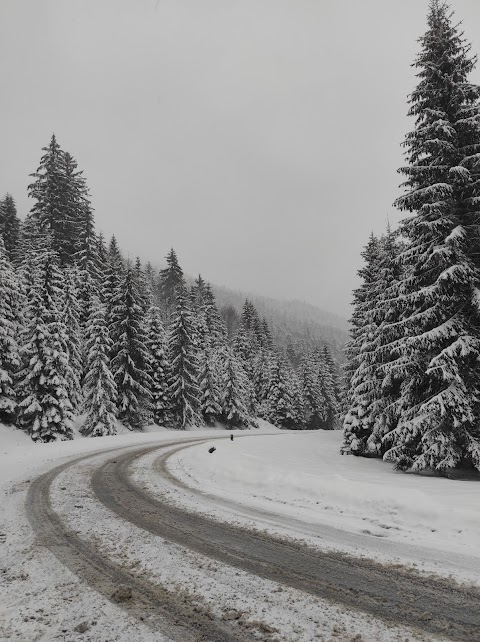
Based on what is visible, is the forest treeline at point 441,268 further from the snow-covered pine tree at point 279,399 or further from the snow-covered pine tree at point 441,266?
the snow-covered pine tree at point 279,399

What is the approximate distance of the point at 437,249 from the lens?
12.2m

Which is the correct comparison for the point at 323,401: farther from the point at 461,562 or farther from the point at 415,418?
the point at 461,562

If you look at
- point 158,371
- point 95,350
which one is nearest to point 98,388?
point 95,350

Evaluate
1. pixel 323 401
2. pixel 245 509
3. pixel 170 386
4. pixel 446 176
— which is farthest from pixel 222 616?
pixel 323 401

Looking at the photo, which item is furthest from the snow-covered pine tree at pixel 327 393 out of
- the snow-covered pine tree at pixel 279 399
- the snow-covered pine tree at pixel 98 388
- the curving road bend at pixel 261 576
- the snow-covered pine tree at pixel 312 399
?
the curving road bend at pixel 261 576

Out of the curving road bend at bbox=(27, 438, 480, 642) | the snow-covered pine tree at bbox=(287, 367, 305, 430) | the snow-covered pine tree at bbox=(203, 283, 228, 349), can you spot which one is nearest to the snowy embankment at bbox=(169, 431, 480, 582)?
the curving road bend at bbox=(27, 438, 480, 642)

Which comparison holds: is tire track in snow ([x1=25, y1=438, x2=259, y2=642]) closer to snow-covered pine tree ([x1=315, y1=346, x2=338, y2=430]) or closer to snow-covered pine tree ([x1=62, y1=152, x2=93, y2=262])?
snow-covered pine tree ([x1=62, y1=152, x2=93, y2=262])

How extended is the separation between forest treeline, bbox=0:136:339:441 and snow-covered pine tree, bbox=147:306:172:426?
0.11 meters

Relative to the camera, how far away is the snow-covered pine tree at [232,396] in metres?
46.8

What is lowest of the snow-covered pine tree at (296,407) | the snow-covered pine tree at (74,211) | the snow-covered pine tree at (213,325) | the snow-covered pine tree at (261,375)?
the snow-covered pine tree at (296,407)

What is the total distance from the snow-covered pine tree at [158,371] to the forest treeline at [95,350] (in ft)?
0.37

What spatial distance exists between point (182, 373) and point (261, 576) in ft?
119

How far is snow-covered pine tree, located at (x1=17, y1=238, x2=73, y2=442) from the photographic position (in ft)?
83.3

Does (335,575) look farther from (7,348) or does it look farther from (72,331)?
(72,331)
